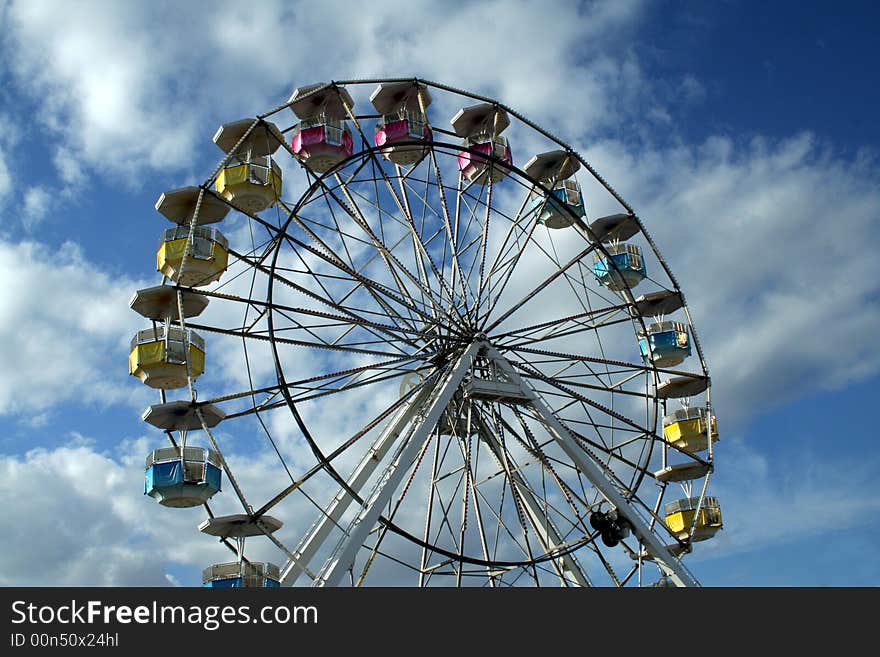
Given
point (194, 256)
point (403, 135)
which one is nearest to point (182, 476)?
point (194, 256)

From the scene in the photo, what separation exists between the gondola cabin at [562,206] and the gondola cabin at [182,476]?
8704mm

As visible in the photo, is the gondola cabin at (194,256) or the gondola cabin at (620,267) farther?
the gondola cabin at (620,267)

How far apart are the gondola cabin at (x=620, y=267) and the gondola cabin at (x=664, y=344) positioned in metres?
1.12

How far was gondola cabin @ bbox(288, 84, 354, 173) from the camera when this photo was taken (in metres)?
19.4

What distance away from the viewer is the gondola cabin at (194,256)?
1744 cm

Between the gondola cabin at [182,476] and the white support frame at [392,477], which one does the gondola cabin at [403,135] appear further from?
the gondola cabin at [182,476]

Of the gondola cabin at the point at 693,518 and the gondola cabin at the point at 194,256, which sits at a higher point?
the gondola cabin at the point at 194,256

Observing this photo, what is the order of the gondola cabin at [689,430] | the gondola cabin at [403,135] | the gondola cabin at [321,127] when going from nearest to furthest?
the gondola cabin at [321,127] → the gondola cabin at [403,135] → the gondola cabin at [689,430]

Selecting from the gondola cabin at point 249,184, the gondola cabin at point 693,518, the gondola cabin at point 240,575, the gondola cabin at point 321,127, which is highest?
the gondola cabin at point 321,127

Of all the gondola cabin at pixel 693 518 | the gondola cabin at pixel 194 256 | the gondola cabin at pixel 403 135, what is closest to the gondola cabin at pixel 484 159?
the gondola cabin at pixel 403 135

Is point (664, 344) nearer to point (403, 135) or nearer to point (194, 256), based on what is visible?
point (403, 135)

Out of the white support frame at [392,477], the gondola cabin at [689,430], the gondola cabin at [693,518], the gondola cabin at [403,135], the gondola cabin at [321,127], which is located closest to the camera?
the white support frame at [392,477]
